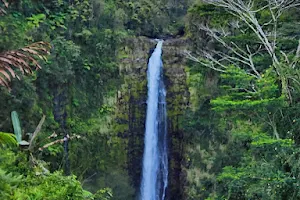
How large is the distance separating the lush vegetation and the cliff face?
0.04 m

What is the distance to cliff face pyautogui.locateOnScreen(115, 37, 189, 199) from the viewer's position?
41.4ft

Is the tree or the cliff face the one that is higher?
the tree

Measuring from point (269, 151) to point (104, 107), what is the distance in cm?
712

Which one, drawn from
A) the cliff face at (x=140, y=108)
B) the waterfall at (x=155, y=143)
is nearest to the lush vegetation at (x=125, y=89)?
the cliff face at (x=140, y=108)

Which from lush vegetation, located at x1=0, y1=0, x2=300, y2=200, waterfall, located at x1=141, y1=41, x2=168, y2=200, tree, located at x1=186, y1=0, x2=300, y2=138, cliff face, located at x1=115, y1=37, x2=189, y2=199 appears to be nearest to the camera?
tree, located at x1=186, y1=0, x2=300, y2=138

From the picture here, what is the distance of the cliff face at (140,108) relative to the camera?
41.4 feet

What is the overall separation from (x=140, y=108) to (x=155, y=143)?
1.46 metres

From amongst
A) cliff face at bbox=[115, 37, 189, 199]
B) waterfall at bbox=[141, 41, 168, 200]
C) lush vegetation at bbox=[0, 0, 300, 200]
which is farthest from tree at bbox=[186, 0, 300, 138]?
waterfall at bbox=[141, 41, 168, 200]

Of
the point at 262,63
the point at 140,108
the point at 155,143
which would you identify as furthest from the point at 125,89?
the point at 262,63

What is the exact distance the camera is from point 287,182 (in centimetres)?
596

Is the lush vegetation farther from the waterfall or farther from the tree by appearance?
the waterfall

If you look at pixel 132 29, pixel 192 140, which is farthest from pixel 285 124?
pixel 132 29

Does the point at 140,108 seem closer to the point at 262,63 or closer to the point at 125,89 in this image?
the point at 125,89

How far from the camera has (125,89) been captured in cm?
1283
